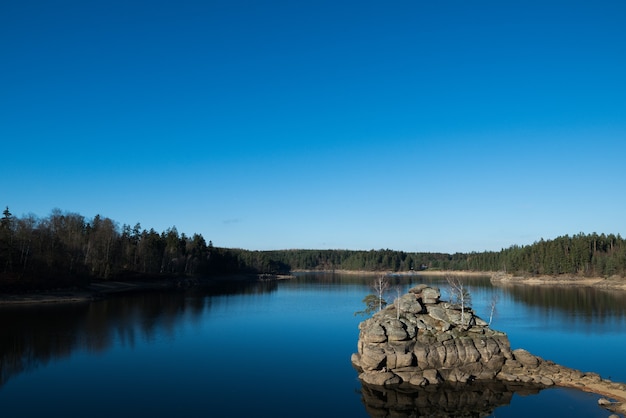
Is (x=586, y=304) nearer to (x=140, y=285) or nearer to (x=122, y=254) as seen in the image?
(x=140, y=285)

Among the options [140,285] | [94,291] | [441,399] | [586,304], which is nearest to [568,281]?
[586,304]

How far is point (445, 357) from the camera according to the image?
38000 mm

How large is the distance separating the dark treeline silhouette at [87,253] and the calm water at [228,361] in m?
16.2

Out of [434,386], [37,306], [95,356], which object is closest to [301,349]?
[434,386]

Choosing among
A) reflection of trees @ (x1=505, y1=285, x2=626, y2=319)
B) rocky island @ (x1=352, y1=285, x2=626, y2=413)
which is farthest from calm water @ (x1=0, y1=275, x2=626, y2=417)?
rocky island @ (x1=352, y1=285, x2=626, y2=413)

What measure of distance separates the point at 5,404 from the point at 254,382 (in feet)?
60.0

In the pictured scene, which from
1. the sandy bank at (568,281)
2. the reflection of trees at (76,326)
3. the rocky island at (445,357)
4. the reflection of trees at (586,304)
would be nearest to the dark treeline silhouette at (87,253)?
the reflection of trees at (76,326)

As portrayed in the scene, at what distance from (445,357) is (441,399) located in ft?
21.2

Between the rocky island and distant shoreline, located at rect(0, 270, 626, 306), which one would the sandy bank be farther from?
the rocky island

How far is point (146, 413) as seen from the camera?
29453 millimetres

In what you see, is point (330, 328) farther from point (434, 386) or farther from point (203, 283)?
point (203, 283)

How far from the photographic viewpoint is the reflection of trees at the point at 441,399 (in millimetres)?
29812

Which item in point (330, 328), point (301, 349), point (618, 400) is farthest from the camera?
point (330, 328)

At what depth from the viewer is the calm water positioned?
101 ft
